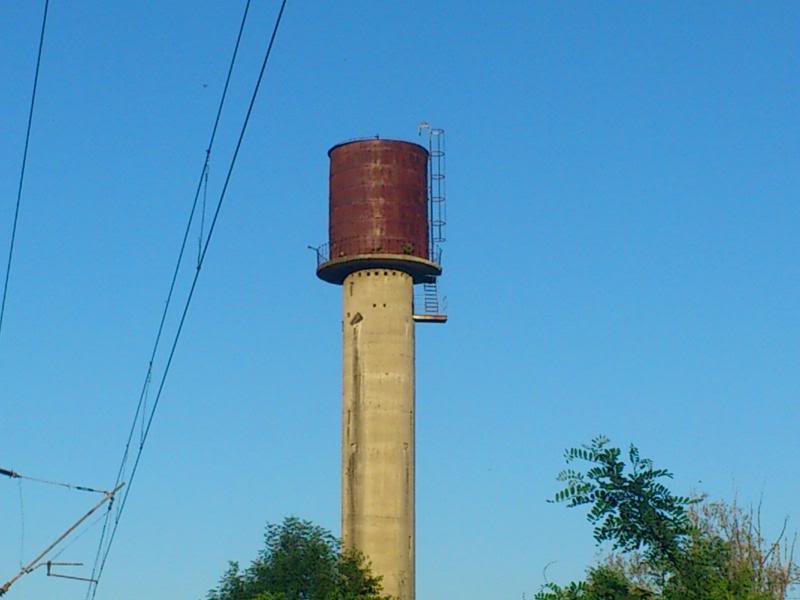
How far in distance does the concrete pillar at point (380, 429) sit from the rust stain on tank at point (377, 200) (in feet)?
5.06

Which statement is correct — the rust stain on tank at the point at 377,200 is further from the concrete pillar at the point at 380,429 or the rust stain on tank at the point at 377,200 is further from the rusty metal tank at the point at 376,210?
the concrete pillar at the point at 380,429

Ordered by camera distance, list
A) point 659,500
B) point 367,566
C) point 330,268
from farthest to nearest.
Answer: point 330,268
point 367,566
point 659,500

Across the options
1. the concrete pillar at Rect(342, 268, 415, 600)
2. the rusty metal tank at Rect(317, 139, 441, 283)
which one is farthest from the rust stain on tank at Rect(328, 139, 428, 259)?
the concrete pillar at Rect(342, 268, 415, 600)

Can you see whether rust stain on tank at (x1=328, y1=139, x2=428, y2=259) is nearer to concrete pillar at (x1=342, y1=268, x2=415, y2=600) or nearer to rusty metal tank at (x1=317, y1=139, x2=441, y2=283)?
rusty metal tank at (x1=317, y1=139, x2=441, y2=283)

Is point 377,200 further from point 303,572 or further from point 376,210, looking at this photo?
point 303,572

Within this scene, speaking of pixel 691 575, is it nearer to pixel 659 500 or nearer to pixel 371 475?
pixel 659 500

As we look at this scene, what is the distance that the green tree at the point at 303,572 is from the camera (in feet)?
212

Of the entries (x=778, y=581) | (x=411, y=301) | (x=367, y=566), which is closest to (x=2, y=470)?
(x=778, y=581)

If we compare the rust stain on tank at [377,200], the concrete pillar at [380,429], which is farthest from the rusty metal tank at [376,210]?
the concrete pillar at [380,429]

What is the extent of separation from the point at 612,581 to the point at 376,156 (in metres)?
53.6

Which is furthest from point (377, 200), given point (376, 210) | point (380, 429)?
point (380, 429)

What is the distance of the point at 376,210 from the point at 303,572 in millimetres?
16754

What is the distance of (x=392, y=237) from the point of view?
70.1 m

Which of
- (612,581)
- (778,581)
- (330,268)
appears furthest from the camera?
(330,268)
